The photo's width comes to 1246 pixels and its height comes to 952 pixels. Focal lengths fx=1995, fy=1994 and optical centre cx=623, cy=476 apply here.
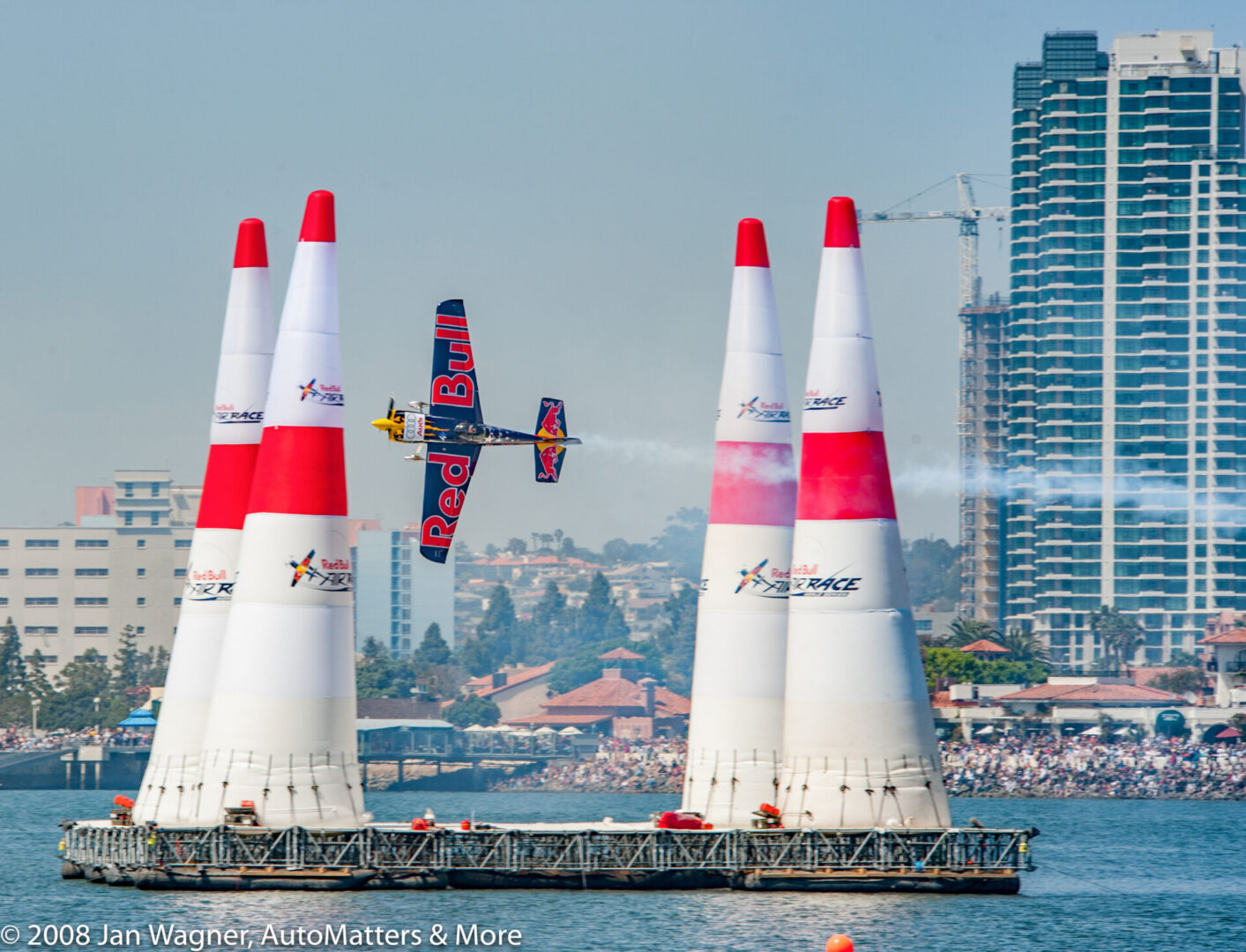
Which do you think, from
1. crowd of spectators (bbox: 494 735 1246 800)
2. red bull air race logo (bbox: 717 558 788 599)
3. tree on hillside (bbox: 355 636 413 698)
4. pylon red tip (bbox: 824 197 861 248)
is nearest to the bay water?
red bull air race logo (bbox: 717 558 788 599)

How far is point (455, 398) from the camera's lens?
47.1m

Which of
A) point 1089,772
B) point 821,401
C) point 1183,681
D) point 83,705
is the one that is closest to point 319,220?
point 821,401

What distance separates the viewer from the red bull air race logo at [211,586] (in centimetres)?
4506

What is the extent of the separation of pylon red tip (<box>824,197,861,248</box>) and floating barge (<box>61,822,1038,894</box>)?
39.6 feet

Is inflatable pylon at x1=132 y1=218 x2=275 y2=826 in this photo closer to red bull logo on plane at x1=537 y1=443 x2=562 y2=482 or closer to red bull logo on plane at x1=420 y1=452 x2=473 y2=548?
red bull logo on plane at x1=420 y1=452 x2=473 y2=548

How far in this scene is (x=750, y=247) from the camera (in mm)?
44906

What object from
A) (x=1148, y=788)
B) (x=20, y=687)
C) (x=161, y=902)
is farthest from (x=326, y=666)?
(x=20, y=687)

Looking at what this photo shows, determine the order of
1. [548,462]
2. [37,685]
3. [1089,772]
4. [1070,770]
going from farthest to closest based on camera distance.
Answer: [37,685] → [1070,770] → [1089,772] → [548,462]

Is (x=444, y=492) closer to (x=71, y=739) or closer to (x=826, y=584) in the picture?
(x=826, y=584)

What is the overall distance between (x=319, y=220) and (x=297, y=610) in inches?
320

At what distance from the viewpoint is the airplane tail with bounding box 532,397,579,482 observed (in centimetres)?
4934

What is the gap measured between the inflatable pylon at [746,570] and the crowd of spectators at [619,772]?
69472 mm

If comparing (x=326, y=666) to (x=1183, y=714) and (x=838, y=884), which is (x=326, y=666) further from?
(x=1183, y=714)

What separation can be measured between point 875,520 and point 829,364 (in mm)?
3366
